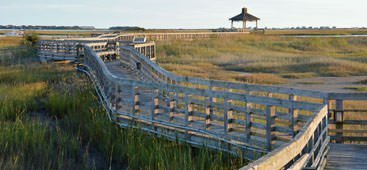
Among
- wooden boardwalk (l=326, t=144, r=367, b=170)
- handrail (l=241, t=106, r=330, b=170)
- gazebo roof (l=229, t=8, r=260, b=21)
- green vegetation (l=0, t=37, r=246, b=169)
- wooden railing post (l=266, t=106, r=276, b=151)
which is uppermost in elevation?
gazebo roof (l=229, t=8, r=260, b=21)

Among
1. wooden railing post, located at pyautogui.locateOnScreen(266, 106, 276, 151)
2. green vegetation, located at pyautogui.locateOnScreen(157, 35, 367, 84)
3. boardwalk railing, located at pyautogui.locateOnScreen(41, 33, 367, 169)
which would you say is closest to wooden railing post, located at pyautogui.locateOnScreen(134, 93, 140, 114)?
boardwalk railing, located at pyautogui.locateOnScreen(41, 33, 367, 169)

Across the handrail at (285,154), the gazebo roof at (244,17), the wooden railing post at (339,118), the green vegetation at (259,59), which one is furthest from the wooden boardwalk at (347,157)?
the gazebo roof at (244,17)

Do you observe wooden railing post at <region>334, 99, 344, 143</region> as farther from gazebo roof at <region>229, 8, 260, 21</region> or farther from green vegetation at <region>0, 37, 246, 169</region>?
gazebo roof at <region>229, 8, 260, 21</region>

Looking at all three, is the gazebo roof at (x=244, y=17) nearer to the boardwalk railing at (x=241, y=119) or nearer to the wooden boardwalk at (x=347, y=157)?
the boardwalk railing at (x=241, y=119)

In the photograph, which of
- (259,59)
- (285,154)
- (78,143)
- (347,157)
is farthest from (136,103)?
(259,59)

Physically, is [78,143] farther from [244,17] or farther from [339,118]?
[244,17]

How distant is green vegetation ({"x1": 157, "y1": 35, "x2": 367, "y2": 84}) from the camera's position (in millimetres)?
34812

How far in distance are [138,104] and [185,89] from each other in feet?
7.85

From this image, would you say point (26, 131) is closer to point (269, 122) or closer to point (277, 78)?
point (269, 122)

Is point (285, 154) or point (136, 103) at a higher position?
point (285, 154)

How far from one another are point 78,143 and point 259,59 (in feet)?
110

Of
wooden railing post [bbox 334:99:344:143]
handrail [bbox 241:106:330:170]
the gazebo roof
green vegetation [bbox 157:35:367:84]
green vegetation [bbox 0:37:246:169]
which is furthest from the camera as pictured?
the gazebo roof

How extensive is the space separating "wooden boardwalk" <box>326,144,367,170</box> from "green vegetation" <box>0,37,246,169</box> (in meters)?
1.69

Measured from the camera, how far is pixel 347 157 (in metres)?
8.71
